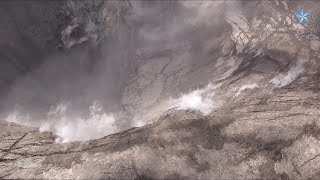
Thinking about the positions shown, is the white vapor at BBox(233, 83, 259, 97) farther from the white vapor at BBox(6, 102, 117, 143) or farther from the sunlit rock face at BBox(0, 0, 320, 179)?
the white vapor at BBox(6, 102, 117, 143)

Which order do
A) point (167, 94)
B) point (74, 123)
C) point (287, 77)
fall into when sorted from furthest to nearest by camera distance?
point (167, 94)
point (74, 123)
point (287, 77)

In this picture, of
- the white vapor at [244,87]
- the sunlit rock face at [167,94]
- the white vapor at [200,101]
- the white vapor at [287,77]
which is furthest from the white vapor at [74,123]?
the white vapor at [287,77]

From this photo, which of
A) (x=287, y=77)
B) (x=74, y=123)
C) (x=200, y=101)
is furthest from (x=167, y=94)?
(x=287, y=77)

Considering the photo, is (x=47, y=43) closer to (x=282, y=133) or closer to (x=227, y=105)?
(x=227, y=105)

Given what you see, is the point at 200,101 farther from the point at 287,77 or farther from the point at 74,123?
the point at 74,123

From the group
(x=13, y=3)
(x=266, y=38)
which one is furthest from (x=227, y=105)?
(x=13, y=3)

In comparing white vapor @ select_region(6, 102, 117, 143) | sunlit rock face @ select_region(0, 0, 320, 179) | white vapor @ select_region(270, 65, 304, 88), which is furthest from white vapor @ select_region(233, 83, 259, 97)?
white vapor @ select_region(6, 102, 117, 143)
